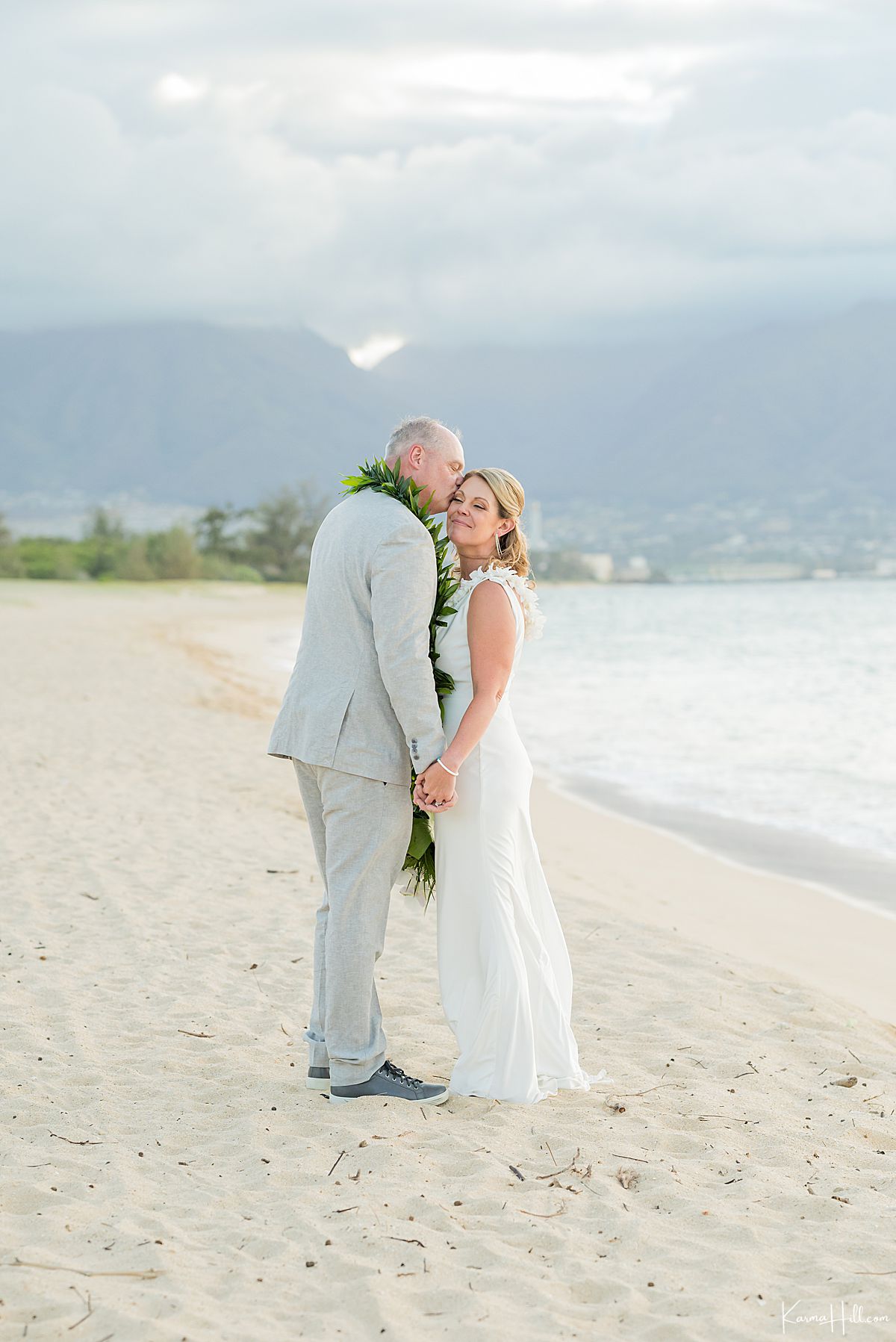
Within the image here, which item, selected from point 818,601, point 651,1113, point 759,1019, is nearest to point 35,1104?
point 651,1113

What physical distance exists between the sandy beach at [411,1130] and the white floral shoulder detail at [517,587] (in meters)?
1.41

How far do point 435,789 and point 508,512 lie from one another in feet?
2.97

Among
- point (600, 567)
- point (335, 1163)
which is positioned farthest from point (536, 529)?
point (335, 1163)

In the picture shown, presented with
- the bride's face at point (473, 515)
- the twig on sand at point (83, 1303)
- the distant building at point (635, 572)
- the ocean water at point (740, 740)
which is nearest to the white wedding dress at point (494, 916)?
the bride's face at point (473, 515)

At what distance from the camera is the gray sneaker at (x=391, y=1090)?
12.5ft

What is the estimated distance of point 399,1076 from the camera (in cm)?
387

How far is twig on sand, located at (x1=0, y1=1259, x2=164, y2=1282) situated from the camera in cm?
273

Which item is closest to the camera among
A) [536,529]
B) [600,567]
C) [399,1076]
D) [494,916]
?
[494,916]

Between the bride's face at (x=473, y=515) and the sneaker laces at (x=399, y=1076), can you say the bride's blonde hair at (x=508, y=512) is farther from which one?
the sneaker laces at (x=399, y=1076)

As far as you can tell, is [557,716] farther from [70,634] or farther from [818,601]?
[818,601]

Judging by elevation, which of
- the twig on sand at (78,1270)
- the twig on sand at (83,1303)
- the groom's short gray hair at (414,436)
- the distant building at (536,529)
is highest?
the distant building at (536,529)

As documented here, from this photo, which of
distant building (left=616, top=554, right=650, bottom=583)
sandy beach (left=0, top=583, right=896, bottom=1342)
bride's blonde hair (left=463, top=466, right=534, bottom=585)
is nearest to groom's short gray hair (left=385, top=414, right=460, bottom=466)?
bride's blonde hair (left=463, top=466, right=534, bottom=585)

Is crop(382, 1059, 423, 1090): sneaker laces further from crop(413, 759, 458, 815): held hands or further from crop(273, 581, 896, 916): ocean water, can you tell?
crop(273, 581, 896, 916): ocean water

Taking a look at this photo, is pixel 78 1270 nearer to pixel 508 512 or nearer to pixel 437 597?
pixel 437 597
